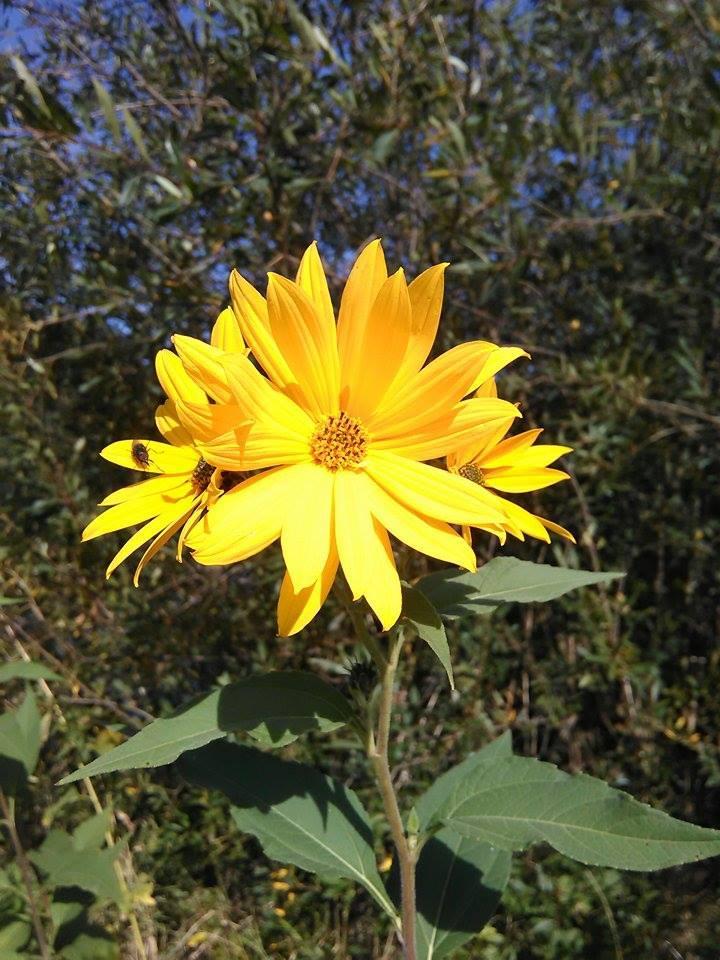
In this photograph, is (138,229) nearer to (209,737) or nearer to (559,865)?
(209,737)

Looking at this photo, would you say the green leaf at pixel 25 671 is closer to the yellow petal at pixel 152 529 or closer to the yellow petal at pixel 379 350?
the yellow petal at pixel 152 529

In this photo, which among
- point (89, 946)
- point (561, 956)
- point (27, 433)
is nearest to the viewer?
point (89, 946)

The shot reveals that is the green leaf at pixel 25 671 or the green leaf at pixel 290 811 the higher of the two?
the green leaf at pixel 25 671

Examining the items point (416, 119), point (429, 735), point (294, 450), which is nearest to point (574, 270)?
point (416, 119)

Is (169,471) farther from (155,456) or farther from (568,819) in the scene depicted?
(568,819)

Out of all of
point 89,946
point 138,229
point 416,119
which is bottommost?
point 89,946

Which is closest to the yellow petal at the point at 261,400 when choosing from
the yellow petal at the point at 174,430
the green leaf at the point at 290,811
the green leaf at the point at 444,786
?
the yellow petal at the point at 174,430
